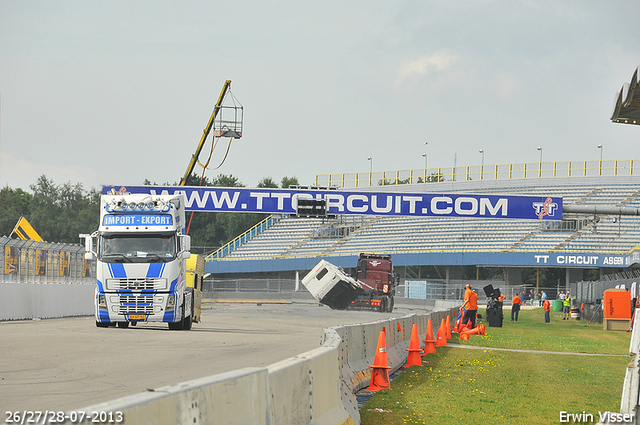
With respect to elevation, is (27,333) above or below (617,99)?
below

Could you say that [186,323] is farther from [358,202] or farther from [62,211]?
[62,211]

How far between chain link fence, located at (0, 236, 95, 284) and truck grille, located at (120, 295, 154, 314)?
6.01 m

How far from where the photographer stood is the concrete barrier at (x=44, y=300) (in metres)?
25.2

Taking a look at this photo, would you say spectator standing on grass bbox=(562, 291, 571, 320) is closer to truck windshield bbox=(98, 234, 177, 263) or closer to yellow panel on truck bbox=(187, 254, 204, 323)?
yellow panel on truck bbox=(187, 254, 204, 323)

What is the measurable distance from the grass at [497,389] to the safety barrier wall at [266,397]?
805 millimetres

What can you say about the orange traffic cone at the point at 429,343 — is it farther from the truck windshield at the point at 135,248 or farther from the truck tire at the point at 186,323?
the truck tire at the point at 186,323

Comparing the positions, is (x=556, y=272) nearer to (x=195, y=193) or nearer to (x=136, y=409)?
(x=195, y=193)

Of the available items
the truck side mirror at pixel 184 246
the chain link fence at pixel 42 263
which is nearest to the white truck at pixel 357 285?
the chain link fence at pixel 42 263

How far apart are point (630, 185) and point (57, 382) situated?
6520 cm

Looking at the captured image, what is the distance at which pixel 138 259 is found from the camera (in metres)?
20.9

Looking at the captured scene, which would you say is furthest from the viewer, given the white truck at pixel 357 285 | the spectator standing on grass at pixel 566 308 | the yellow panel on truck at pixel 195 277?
the white truck at pixel 357 285

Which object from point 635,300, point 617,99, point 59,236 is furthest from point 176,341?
point 59,236

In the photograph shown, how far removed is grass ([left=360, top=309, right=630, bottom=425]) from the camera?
32.3ft

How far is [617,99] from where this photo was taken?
1575 cm
